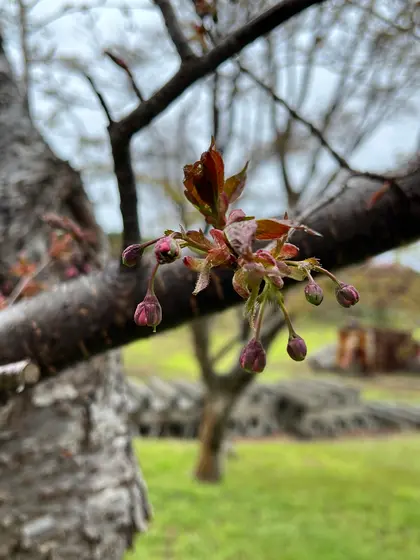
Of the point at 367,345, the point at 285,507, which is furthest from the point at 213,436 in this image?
the point at 367,345

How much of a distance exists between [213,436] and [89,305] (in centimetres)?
429

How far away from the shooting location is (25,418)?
1211mm

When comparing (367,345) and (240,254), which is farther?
(367,345)

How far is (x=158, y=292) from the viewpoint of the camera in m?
0.84

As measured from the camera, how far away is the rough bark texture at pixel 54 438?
1.19m

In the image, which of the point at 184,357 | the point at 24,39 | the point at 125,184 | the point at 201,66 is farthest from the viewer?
the point at 184,357

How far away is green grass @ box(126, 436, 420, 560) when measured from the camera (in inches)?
137

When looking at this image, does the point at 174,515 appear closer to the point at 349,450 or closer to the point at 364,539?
the point at 364,539

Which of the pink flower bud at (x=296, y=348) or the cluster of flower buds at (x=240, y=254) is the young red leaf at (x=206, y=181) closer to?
the cluster of flower buds at (x=240, y=254)

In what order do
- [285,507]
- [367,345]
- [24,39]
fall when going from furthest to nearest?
[367,345], [285,507], [24,39]

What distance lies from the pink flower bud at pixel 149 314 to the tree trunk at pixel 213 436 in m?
4.40

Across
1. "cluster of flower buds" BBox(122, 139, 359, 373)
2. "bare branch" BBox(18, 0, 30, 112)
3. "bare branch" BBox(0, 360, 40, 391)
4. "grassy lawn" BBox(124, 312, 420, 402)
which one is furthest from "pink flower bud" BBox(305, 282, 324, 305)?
"grassy lawn" BBox(124, 312, 420, 402)

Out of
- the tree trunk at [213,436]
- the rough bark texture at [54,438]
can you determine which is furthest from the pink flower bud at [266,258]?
the tree trunk at [213,436]

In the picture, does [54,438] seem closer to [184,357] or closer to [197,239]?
[197,239]
